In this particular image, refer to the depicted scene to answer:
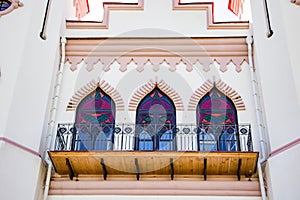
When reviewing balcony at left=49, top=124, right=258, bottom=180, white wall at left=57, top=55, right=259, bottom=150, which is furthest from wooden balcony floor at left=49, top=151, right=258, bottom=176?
white wall at left=57, top=55, right=259, bottom=150

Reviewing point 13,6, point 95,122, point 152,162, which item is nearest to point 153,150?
point 152,162

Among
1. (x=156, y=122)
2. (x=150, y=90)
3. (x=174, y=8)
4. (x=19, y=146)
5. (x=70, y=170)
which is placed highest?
(x=174, y=8)

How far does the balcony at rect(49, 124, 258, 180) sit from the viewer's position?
7.35 meters

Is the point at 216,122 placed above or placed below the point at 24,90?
below

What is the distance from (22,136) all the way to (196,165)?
294cm

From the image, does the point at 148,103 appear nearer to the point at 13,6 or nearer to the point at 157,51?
the point at 157,51

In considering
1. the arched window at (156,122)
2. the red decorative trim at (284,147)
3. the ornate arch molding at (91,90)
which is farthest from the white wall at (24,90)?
the red decorative trim at (284,147)

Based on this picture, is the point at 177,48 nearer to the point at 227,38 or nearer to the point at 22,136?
the point at 227,38

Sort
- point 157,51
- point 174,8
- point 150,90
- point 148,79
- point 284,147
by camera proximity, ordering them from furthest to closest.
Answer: point 174,8 < point 157,51 < point 148,79 < point 150,90 < point 284,147

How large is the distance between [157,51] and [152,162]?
2.72 metres

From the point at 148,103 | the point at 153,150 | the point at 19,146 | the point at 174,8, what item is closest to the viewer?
the point at 19,146

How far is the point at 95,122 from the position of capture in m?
8.47

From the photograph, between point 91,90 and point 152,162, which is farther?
point 91,90

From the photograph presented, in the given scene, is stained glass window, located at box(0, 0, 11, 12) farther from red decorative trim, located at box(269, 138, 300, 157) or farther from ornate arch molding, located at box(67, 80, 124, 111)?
red decorative trim, located at box(269, 138, 300, 157)
